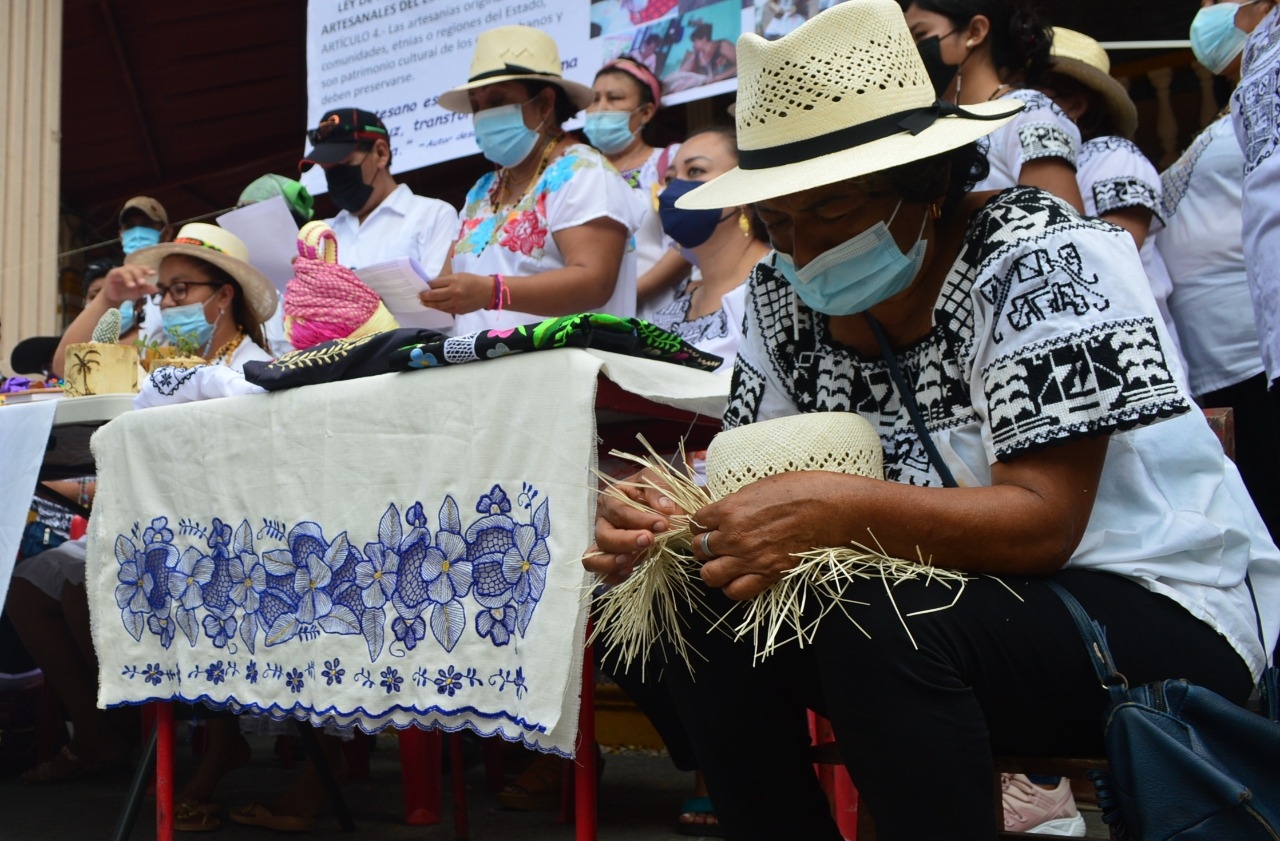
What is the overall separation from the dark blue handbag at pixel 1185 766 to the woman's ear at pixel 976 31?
180 centimetres

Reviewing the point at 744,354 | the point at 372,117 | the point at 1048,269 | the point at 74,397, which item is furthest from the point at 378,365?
the point at 372,117

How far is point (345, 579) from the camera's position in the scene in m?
2.23

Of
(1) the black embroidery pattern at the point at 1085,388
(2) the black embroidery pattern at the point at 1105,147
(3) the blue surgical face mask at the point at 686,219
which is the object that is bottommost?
(1) the black embroidery pattern at the point at 1085,388

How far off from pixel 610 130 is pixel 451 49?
1038mm

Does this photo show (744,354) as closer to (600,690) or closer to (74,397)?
(74,397)

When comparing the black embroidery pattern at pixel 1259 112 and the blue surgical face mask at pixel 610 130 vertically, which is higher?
the blue surgical face mask at pixel 610 130

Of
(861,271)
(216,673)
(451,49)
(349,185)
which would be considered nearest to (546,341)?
(861,271)

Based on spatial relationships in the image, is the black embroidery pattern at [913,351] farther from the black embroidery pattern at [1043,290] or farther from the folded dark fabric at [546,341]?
the folded dark fabric at [546,341]

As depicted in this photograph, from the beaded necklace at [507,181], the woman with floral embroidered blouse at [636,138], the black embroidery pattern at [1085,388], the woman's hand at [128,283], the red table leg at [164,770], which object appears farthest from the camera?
the woman with floral embroidered blouse at [636,138]

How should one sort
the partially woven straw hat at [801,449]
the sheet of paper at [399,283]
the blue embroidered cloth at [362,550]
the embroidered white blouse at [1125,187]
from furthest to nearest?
the embroidered white blouse at [1125,187] → the sheet of paper at [399,283] → the blue embroidered cloth at [362,550] → the partially woven straw hat at [801,449]

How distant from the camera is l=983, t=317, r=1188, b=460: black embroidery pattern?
1.35 meters

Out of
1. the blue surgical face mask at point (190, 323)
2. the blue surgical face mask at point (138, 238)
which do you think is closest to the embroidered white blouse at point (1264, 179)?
the blue surgical face mask at point (190, 323)

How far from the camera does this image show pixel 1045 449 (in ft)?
4.51

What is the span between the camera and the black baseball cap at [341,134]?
3850mm
